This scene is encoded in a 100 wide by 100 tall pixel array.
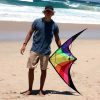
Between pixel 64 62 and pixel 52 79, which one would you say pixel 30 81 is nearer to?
pixel 64 62

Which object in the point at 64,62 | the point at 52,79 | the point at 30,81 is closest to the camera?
the point at 30,81

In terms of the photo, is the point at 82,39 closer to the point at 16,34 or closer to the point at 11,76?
the point at 16,34

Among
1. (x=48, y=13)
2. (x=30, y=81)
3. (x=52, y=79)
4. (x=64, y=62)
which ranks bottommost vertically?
(x=52, y=79)

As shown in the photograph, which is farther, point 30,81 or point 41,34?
point 30,81

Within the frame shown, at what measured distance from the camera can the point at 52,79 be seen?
27.1ft

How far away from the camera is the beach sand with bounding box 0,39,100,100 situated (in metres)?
7.05

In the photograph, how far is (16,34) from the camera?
1515 centimetres

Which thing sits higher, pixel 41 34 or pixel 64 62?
pixel 41 34

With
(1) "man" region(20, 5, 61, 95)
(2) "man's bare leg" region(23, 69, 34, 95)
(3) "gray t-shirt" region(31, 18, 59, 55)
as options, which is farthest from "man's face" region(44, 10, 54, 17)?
(2) "man's bare leg" region(23, 69, 34, 95)

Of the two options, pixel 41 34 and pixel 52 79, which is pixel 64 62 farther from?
pixel 52 79

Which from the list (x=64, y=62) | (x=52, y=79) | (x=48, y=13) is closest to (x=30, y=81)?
(x=64, y=62)

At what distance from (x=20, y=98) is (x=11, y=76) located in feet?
5.32

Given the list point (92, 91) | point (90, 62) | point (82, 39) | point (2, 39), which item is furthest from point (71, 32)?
point (92, 91)

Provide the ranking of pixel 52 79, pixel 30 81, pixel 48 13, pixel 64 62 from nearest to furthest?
pixel 48 13 < pixel 30 81 < pixel 64 62 < pixel 52 79
